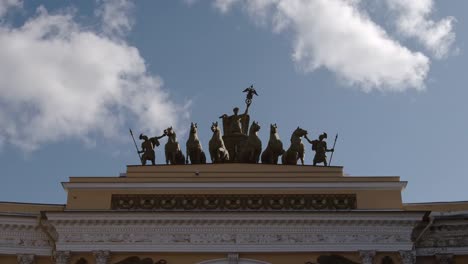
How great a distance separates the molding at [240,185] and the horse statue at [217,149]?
1.74 meters

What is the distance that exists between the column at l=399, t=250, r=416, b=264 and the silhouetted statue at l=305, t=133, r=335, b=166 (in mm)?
4117

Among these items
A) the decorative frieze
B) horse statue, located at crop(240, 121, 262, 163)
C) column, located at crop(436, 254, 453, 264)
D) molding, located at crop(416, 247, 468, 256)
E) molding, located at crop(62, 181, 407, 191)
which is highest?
horse statue, located at crop(240, 121, 262, 163)

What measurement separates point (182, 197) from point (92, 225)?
2.68 meters

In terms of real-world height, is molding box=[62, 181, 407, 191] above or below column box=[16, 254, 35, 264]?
above

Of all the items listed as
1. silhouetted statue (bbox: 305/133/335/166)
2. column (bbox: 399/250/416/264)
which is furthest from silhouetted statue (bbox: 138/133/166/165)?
column (bbox: 399/250/416/264)

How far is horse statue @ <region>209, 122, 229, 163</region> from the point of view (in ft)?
78.8

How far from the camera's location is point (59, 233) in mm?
21750

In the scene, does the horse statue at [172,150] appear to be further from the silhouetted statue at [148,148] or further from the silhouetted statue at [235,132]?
the silhouetted statue at [235,132]

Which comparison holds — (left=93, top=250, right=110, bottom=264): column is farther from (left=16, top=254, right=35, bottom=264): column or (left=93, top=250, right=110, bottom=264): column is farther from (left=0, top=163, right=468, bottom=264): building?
(left=16, top=254, right=35, bottom=264): column

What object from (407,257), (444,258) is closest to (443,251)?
(444,258)

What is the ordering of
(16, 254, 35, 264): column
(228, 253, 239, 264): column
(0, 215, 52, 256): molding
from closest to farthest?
(228, 253, 239, 264): column < (16, 254, 35, 264): column < (0, 215, 52, 256): molding

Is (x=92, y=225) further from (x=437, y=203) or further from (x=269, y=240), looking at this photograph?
(x=437, y=203)

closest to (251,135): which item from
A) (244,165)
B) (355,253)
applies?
(244,165)

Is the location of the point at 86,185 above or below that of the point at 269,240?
above
